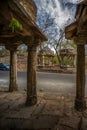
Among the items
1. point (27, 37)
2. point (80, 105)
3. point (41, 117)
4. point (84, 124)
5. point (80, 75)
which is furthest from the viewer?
point (27, 37)

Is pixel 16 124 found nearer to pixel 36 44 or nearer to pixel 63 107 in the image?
pixel 63 107

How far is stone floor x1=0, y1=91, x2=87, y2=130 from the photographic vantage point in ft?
18.6

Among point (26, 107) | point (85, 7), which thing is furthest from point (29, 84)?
point (85, 7)

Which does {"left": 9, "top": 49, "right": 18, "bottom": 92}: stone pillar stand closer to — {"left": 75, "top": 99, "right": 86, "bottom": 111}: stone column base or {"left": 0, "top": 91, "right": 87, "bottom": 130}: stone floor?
{"left": 0, "top": 91, "right": 87, "bottom": 130}: stone floor

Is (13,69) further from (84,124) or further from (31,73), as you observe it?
(84,124)

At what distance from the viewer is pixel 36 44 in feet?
27.4

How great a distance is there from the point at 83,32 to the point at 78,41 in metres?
0.42

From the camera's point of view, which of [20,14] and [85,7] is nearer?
[85,7]

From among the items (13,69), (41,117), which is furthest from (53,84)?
(41,117)

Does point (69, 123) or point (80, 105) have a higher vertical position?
point (80, 105)

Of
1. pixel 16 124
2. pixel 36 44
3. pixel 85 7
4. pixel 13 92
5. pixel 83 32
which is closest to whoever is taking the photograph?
pixel 85 7

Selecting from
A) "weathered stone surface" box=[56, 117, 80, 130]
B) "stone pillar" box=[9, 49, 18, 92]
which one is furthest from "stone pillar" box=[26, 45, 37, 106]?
"stone pillar" box=[9, 49, 18, 92]

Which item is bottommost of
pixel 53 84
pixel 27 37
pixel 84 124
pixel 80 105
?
pixel 84 124

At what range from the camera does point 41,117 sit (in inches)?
255
